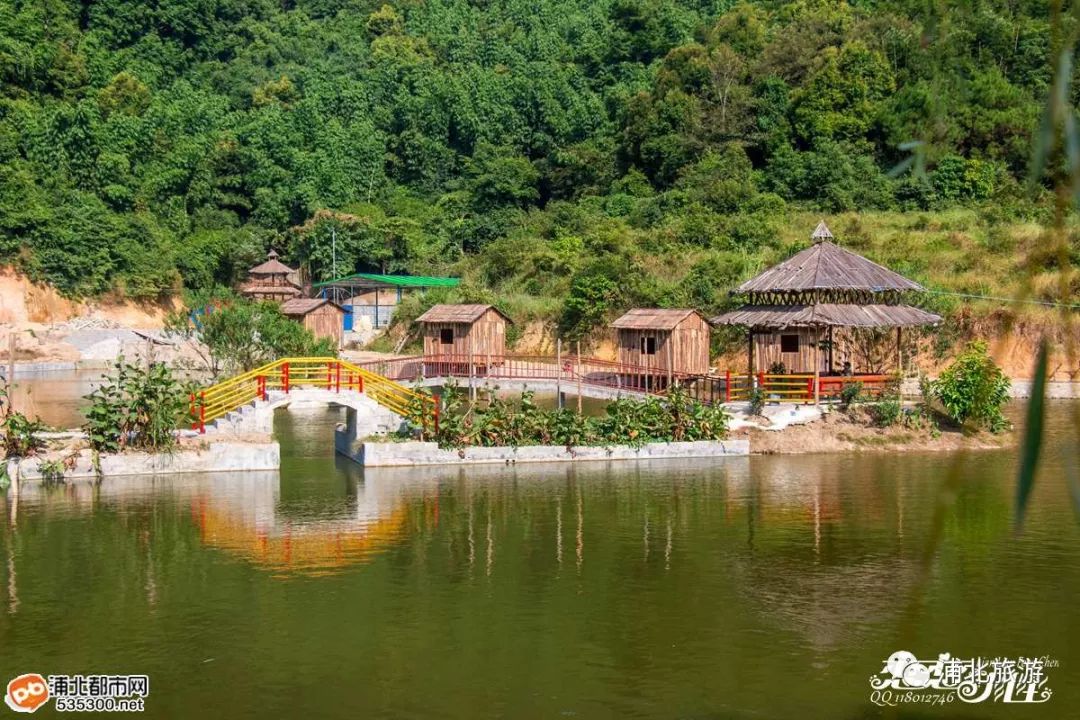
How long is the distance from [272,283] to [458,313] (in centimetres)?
2649

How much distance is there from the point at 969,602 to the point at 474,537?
25.4 ft

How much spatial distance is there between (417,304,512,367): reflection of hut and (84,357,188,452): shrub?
16344mm

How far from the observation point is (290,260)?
68562mm

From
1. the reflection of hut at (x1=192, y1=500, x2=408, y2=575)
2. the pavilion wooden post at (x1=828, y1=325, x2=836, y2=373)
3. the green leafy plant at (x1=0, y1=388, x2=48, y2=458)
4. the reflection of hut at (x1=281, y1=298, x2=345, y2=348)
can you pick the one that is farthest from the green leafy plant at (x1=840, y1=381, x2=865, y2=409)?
the reflection of hut at (x1=281, y1=298, x2=345, y2=348)

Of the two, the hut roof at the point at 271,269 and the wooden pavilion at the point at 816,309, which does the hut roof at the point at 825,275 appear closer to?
the wooden pavilion at the point at 816,309

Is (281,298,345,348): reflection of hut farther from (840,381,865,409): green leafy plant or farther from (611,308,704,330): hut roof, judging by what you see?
(840,381,865,409): green leafy plant

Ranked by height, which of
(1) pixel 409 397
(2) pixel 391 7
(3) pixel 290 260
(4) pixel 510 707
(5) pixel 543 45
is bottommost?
(4) pixel 510 707

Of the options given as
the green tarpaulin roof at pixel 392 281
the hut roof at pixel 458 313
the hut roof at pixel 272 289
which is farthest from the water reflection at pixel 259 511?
the hut roof at pixel 272 289

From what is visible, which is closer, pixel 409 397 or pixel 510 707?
pixel 510 707

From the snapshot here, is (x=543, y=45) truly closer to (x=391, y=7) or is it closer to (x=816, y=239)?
(x=391, y=7)

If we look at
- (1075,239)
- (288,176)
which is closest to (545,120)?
(288,176)

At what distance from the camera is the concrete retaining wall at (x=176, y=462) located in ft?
73.6

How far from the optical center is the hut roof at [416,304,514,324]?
3972 centimetres

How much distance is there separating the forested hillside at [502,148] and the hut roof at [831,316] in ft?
32.0
